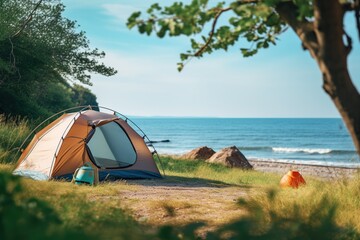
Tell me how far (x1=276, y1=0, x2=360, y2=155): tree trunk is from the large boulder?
580 inches

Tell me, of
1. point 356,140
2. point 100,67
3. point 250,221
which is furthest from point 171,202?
point 100,67

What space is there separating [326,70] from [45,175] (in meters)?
7.89

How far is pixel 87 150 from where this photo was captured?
433 inches

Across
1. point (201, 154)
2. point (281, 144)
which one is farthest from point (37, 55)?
point (281, 144)

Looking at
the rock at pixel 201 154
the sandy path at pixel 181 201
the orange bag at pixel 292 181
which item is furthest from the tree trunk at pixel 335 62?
the rock at pixel 201 154

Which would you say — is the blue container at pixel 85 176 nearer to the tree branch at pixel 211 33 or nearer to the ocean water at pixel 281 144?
the ocean water at pixel 281 144

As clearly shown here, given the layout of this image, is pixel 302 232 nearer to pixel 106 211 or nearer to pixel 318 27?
pixel 318 27

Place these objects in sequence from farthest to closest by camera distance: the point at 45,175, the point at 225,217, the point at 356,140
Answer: the point at 45,175, the point at 225,217, the point at 356,140

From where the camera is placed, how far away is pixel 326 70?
3.48 metres

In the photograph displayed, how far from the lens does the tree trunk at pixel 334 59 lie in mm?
3426

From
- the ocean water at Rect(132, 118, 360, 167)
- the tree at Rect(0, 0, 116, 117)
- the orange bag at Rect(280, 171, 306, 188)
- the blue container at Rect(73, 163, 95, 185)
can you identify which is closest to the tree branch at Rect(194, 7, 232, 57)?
the ocean water at Rect(132, 118, 360, 167)

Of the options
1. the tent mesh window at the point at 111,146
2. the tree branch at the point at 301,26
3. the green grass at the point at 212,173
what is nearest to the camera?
the tree branch at the point at 301,26

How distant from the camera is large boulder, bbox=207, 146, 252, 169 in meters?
18.6

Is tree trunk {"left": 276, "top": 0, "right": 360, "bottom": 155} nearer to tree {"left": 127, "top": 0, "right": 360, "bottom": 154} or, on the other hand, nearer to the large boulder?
tree {"left": 127, "top": 0, "right": 360, "bottom": 154}
